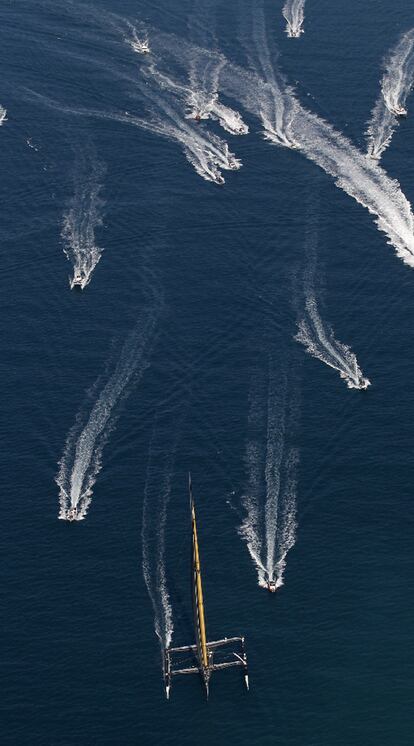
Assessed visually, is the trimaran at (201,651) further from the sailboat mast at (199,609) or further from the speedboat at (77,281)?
the speedboat at (77,281)

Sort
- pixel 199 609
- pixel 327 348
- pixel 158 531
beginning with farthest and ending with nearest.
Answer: pixel 327 348, pixel 158 531, pixel 199 609

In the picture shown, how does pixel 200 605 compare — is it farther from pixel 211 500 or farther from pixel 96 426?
pixel 96 426

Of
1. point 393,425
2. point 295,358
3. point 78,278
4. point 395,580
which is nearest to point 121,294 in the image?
point 78,278

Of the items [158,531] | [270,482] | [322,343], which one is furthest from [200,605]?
[322,343]

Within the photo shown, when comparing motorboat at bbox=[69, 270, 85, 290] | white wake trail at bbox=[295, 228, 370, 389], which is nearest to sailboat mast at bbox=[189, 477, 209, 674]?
white wake trail at bbox=[295, 228, 370, 389]

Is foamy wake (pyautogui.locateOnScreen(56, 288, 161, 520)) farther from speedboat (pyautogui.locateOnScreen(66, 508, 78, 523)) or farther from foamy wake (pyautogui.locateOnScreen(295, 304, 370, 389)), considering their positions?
foamy wake (pyautogui.locateOnScreen(295, 304, 370, 389))

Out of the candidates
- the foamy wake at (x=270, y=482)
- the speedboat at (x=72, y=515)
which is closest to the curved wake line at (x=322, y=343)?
the foamy wake at (x=270, y=482)

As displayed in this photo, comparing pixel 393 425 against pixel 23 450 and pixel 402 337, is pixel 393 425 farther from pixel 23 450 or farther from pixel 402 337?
pixel 23 450

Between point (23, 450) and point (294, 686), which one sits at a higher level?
point (23, 450)
